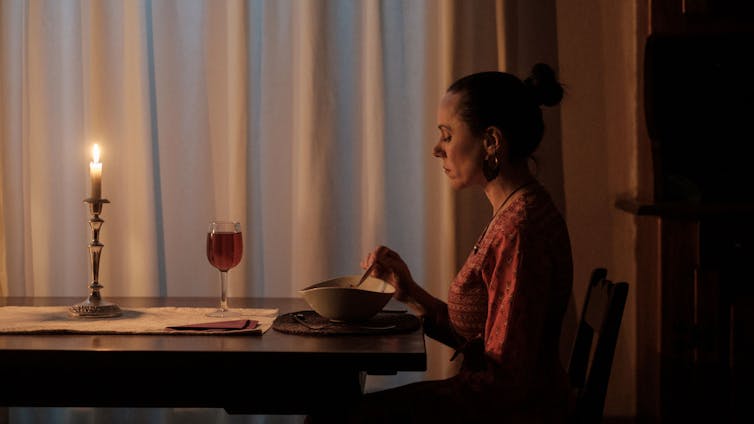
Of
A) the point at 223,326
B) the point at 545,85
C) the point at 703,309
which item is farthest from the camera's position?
the point at 703,309

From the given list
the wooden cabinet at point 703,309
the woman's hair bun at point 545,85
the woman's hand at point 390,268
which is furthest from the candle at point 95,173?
the wooden cabinet at point 703,309

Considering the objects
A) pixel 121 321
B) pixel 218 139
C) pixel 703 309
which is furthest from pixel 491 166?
pixel 218 139

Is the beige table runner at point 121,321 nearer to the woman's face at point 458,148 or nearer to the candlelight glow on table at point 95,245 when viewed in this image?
the candlelight glow on table at point 95,245

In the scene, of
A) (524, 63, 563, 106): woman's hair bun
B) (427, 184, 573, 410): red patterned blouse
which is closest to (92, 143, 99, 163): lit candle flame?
(427, 184, 573, 410): red patterned blouse

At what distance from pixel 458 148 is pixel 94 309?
0.79 m

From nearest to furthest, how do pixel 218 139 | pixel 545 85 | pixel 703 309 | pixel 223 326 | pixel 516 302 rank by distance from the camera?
pixel 516 302, pixel 223 326, pixel 545 85, pixel 703 309, pixel 218 139

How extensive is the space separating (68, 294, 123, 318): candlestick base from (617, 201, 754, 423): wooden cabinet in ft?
4.22

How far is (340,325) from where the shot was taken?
6.09ft

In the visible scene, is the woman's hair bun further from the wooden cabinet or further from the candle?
the candle

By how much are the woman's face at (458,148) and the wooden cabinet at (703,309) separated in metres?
0.70

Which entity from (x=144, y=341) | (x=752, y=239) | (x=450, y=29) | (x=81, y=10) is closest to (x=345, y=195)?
(x=450, y=29)

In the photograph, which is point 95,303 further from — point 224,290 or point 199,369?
point 199,369

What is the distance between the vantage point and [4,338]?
1745 mm

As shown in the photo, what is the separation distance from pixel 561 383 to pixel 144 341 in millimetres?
739
